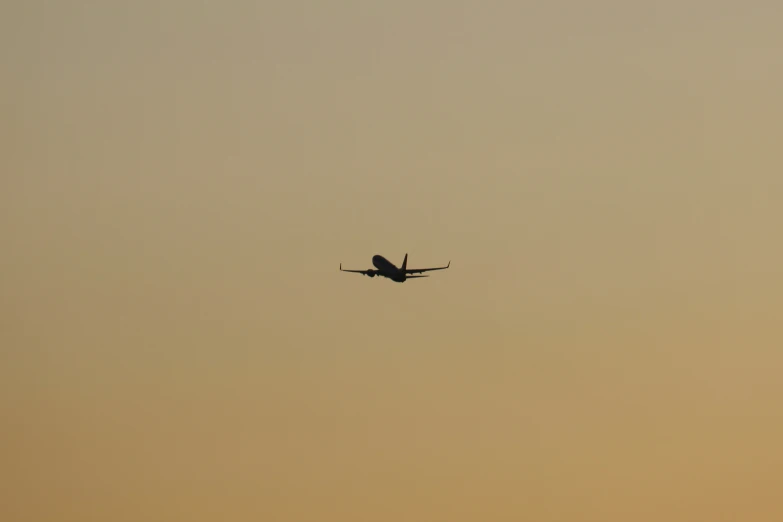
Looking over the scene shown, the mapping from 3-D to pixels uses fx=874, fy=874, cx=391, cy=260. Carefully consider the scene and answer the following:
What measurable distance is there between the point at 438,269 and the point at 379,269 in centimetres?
1267

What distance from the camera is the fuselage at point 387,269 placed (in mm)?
149800

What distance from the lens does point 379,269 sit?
155875 millimetres

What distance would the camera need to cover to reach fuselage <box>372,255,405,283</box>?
150 m

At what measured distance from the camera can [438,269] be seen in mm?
148250

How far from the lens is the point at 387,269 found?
153125 mm
